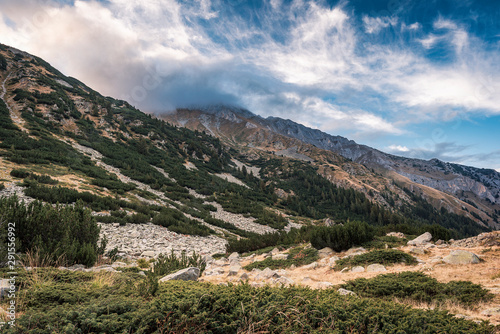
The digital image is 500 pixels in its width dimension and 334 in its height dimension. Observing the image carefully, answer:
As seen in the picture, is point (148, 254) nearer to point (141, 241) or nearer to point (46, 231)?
point (141, 241)

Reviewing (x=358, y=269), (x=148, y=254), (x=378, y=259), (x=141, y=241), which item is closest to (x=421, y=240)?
(x=378, y=259)

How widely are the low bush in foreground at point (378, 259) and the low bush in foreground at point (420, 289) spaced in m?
1.82

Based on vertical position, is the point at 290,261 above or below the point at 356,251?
below

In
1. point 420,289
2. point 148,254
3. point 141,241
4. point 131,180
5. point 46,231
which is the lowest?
point 148,254

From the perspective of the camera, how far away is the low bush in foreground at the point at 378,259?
7279 millimetres

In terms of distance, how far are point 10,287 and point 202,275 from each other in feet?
16.5

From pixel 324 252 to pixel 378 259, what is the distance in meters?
2.23

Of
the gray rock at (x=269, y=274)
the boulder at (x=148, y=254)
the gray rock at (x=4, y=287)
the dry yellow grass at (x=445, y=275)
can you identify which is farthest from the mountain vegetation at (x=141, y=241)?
the gray rock at (x=269, y=274)

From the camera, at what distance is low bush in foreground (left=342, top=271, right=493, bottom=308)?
4.28 meters

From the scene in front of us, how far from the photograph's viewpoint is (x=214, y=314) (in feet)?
→ 9.70

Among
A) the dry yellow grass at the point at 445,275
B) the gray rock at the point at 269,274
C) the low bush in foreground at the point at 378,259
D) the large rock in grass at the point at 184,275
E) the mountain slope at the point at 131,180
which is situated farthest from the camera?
the mountain slope at the point at 131,180

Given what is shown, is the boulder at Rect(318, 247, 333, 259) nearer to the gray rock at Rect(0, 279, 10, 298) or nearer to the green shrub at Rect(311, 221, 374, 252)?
the green shrub at Rect(311, 221, 374, 252)

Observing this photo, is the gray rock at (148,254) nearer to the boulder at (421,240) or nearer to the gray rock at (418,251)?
the gray rock at (418,251)

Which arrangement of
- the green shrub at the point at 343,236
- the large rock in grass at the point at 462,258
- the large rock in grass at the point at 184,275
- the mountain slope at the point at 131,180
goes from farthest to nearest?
the mountain slope at the point at 131,180 < the green shrub at the point at 343,236 < the large rock in grass at the point at 462,258 < the large rock in grass at the point at 184,275
